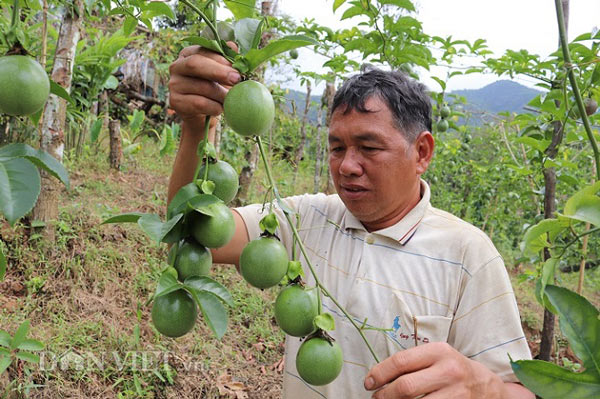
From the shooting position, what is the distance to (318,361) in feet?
2.63

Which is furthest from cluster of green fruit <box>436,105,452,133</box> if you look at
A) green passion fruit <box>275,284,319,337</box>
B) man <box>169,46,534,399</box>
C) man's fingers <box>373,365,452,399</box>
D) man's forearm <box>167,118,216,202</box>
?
green passion fruit <box>275,284,319,337</box>

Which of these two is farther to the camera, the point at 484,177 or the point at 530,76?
the point at 484,177

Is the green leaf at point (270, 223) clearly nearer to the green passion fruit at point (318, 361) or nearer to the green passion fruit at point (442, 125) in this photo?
the green passion fruit at point (318, 361)

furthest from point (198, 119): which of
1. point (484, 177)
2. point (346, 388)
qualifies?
point (484, 177)

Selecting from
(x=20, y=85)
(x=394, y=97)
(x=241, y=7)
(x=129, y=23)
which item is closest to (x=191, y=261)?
(x=20, y=85)

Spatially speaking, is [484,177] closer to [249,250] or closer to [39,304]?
[39,304]

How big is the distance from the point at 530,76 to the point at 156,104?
7.80 m

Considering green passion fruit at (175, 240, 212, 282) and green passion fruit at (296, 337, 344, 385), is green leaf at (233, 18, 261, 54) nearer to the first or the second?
green passion fruit at (175, 240, 212, 282)

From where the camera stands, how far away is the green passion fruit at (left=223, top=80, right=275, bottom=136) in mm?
768

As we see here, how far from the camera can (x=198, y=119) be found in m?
1.18

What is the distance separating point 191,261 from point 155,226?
0.12 meters

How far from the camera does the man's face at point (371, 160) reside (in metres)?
1.50

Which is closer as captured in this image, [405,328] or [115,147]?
[405,328]

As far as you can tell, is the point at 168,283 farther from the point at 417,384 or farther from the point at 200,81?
the point at 417,384
